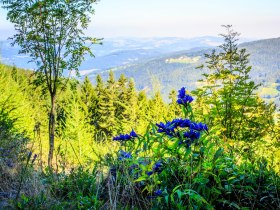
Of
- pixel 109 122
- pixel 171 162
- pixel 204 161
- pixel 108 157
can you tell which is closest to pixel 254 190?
pixel 204 161

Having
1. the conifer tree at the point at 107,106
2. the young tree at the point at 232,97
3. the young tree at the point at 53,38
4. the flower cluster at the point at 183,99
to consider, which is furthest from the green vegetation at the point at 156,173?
the conifer tree at the point at 107,106

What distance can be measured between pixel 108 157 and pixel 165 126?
1.45 meters

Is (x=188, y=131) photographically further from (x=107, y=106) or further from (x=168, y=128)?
(x=107, y=106)

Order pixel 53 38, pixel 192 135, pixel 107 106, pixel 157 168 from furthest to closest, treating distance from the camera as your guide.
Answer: pixel 107 106 → pixel 53 38 → pixel 157 168 → pixel 192 135

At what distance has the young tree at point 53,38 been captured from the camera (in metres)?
12.7

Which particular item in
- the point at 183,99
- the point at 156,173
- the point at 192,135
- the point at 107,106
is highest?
the point at 183,99

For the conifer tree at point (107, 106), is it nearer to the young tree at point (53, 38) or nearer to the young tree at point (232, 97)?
the young tree at point (53, 38)

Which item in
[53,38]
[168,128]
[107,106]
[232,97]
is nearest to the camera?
[168,128]

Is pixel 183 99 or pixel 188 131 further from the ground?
pixel 183 99

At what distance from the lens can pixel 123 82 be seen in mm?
41656

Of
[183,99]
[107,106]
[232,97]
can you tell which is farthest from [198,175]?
[107,106]

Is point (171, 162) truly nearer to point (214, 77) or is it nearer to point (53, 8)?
point (214, 77)

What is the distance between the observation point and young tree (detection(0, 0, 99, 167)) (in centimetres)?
1271

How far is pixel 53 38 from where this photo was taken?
12.9 metres
